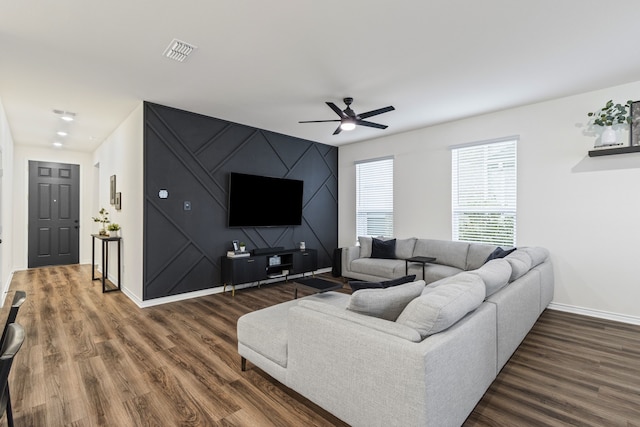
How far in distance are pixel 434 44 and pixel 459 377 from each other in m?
2.69

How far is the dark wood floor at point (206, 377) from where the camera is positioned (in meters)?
2.02

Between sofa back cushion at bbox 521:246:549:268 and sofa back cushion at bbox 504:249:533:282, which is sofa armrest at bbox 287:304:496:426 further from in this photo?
sofa back cushion at bbox 521:246:549:268

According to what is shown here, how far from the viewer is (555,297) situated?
13.8 feet

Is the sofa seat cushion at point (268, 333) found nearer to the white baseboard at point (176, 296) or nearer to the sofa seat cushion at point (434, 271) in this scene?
the sofa seat cushion at point (434, 271)

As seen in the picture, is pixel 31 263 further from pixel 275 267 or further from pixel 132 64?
pixel 132 64

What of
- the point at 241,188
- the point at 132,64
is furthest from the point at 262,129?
the point at 132,64

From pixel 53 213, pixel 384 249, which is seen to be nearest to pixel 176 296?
pixel 384 249

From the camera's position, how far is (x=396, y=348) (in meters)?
1.53

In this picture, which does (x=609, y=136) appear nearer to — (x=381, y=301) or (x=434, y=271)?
(x=434, y=271)

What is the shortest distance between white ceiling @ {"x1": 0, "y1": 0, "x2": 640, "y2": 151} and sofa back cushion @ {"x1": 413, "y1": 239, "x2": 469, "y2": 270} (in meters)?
2.02

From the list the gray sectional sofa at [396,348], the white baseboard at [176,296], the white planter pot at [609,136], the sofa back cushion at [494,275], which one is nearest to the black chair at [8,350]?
the gray sectional sofa at [396,348]

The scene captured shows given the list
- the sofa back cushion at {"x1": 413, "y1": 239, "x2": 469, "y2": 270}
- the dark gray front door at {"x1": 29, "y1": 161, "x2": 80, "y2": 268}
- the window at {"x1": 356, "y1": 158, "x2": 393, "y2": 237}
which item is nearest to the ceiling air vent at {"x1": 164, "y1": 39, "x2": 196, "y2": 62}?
the window at {"x1": 356, "y1": 158, "x2": 393, "y2": 237}

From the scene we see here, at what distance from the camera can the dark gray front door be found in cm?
708

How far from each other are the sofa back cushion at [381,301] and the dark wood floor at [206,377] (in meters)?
0.73
